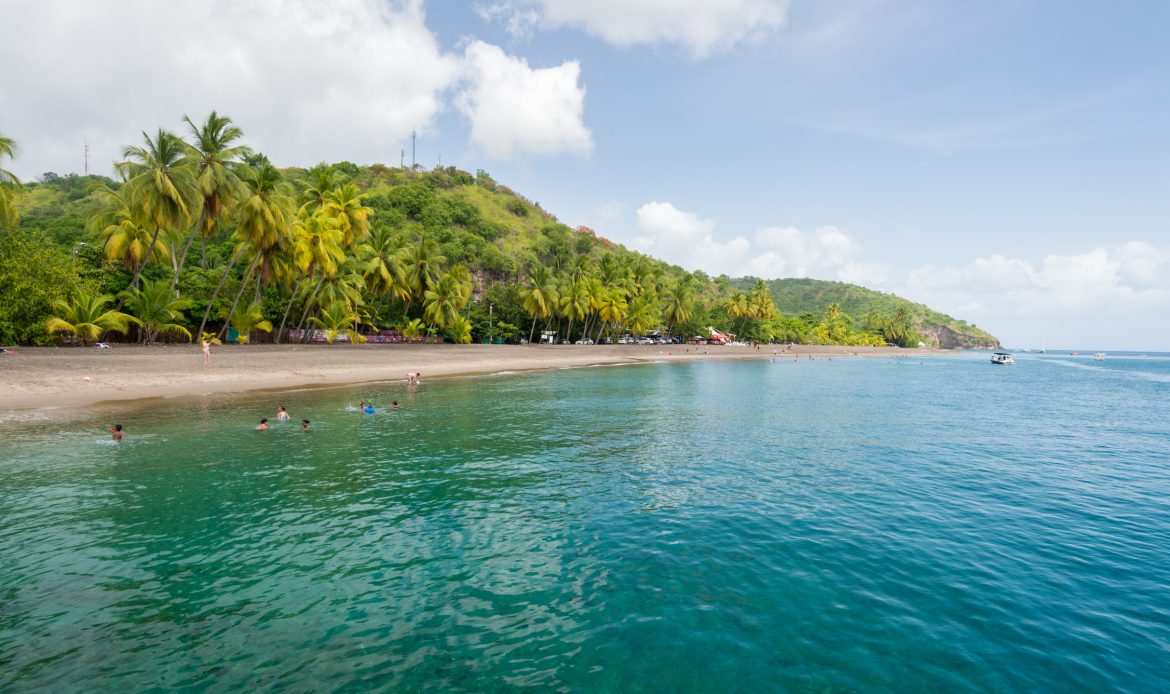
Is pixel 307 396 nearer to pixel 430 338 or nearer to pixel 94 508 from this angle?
pixel 94 508

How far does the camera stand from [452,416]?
27.0 metres

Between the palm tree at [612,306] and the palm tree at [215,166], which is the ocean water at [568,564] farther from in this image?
the palm tree at [612,306]

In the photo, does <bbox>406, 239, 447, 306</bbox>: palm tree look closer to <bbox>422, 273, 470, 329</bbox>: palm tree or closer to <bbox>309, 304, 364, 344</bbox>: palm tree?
<bbox>422, 273, 470, 329</bbox>: palm tree

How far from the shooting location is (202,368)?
3534 cm

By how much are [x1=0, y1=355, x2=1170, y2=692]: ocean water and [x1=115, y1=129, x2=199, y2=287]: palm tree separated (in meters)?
22.7

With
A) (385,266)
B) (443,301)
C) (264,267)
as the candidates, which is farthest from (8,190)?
(443,301)

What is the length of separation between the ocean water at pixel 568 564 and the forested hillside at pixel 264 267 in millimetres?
22431

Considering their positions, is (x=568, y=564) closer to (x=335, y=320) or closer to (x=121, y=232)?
(x=121, y=232)

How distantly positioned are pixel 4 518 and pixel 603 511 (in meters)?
13.8

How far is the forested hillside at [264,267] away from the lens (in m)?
37.5

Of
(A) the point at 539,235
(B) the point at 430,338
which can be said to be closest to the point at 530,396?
(B) the point at 430,338

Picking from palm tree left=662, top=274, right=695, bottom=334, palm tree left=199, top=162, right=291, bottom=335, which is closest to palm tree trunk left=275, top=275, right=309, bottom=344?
palm tree left=199, top=162, right=291, bottom=335

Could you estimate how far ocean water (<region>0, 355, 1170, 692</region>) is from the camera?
699 cm

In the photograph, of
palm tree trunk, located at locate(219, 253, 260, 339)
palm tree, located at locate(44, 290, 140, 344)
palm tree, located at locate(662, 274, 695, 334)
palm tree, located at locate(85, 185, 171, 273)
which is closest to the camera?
palm tree, located at locate(44, 290, 140, 344)
